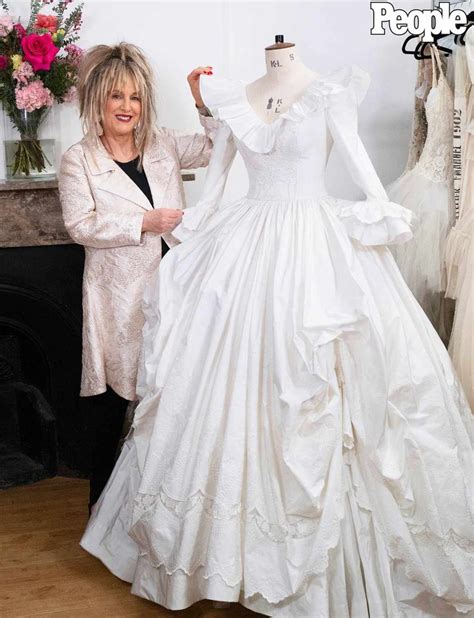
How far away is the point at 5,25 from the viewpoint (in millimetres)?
2887

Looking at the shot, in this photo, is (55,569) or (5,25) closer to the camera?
(55,569)

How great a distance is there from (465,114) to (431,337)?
0.87 m

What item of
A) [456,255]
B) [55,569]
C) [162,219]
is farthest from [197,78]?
[55,569]

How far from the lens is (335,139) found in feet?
7.60

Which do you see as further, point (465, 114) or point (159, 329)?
point (465, 114)

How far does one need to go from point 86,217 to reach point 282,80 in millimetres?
687

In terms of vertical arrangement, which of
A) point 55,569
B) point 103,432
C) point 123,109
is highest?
point 123,109

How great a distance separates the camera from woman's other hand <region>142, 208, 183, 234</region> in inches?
103

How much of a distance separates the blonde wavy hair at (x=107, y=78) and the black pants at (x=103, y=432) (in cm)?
78

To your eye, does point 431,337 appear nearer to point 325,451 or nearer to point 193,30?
point 325,451

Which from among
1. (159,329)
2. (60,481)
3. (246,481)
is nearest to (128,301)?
(159,329)

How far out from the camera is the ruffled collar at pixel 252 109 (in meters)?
2.28

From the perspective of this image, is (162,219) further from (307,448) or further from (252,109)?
(307,448)

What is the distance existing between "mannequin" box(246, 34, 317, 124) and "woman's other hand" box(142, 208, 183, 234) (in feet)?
1.26
